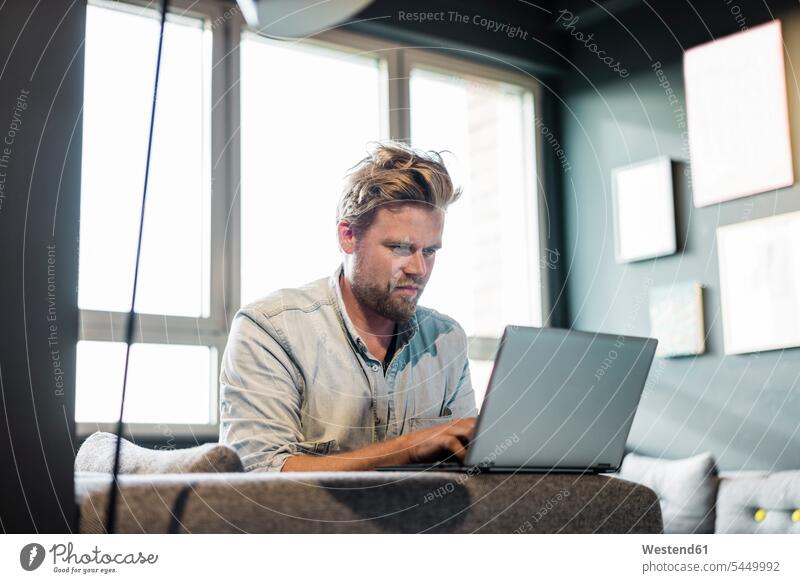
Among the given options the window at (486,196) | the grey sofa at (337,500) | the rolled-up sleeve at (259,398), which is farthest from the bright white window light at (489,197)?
the grey sofa at (337,500)

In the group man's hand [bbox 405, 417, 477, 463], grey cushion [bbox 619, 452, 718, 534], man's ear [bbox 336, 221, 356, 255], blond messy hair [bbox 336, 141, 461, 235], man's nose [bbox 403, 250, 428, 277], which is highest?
blond messy hair [bbox 336, 141, 461, 235]

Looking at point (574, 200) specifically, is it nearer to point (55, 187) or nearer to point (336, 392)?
point (336, 392)

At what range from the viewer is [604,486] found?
90 centimetres

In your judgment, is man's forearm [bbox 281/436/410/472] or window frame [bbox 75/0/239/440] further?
window frame [bbox 75/0/239/440]

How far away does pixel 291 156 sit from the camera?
2.45 metres

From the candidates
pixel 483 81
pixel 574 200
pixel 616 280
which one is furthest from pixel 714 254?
pixel 483 81

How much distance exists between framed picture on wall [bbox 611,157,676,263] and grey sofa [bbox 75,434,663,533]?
2.01m

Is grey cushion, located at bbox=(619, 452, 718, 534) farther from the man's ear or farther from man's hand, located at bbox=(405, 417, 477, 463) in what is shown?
man's hand, located at bbox=(405, 417, 477, 463)

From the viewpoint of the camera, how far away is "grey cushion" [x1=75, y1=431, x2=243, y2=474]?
777 mm

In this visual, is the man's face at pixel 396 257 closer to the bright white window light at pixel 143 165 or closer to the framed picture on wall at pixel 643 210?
the bright white window light at pixel 143 165

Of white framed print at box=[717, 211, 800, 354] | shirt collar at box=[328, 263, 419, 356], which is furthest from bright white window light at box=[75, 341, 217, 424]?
white framed print at box=[717, 211, 800, 354]

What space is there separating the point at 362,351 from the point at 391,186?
0.29 m

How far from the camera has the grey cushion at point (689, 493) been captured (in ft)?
7.69
